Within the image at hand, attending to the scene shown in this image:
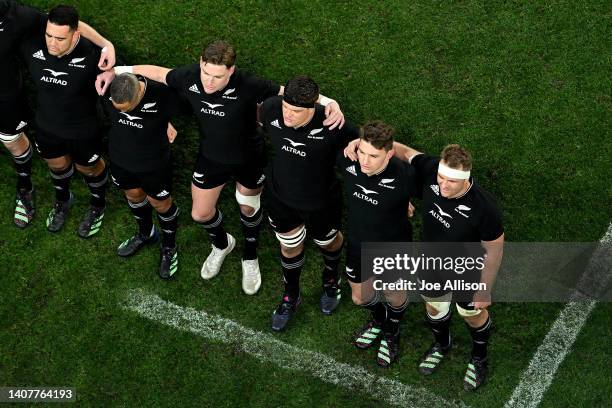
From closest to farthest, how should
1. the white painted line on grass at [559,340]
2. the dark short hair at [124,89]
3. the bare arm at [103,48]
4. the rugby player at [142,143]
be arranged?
the dark short hair at [124,89], the rugby player at [142,143], the bare arm at [103,48], the white painted line on grass at [559,340]

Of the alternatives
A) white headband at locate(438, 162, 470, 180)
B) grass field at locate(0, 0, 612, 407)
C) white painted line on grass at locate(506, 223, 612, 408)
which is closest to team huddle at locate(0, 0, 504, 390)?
white headband at locate(438, 162, 470, 180)

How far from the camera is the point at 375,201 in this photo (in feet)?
25.7

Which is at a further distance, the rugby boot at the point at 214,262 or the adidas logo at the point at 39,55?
the rugby boot at the point at 214,262

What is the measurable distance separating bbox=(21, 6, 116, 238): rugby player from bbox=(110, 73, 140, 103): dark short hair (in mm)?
770

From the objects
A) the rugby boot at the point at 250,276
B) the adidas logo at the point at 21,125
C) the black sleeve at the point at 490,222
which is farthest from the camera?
the rugby boot at the point at 250,276

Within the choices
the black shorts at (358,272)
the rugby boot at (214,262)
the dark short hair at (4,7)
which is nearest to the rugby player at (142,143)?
the rugby boot at (214,262)

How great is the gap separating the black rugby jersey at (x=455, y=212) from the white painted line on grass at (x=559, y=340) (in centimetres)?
218

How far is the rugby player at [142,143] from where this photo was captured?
8.29 meters

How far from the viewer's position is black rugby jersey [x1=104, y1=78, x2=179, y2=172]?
8.50 meters

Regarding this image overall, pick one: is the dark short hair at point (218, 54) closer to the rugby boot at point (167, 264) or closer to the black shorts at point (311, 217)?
the black shorts at point (311, 217)

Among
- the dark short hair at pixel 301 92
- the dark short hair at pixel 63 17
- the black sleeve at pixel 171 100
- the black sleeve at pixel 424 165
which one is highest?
the dark short hair at pixel 301 92

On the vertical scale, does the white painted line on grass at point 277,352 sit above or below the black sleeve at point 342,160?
below

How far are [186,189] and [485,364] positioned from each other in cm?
402

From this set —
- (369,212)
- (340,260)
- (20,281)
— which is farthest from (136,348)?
(369,212)
